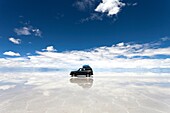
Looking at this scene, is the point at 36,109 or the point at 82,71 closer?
the point at 36,109

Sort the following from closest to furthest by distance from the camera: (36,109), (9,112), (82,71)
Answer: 1. (9,112)
2. (36,109)
3. (82,71)

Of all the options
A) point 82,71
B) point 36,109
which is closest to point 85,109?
point 36,109

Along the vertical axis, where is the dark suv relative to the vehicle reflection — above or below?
above

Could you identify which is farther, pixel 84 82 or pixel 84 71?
pixel 84 71

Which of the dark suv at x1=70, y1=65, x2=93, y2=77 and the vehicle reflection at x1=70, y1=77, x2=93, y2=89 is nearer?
the vehicle reflection at x1=70, y1=77, x2=93, y2=89

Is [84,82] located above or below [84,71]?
below

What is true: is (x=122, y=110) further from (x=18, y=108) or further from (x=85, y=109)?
(x=18, y=108)

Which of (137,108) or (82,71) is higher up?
(82,71)

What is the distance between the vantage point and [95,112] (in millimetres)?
7543

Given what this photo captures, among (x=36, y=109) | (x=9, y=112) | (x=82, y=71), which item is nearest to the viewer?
(x=9, y=112)

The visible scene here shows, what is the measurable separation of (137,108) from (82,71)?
23018 mm

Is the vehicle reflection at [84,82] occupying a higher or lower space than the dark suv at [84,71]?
lower

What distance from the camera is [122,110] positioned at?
7.90m

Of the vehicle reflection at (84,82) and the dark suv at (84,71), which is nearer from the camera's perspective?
the vehicle reflection at (84,82)
